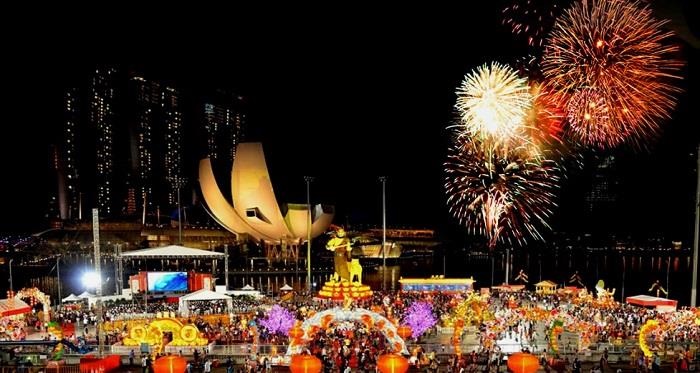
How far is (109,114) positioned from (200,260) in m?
66.3

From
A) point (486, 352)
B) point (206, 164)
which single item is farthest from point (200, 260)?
point (486, 352)

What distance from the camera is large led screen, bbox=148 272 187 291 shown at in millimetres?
30016

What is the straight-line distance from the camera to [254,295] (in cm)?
2945

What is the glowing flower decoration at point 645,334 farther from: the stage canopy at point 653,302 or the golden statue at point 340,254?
the golden statue at point 340,254

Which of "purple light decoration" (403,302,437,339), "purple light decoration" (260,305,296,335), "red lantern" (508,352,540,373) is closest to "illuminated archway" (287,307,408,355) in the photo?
"purple light decoration" (403,302,437,339)

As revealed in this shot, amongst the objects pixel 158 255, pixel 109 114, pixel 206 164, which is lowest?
pixel 158 255

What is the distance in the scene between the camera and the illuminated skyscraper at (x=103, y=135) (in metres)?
117

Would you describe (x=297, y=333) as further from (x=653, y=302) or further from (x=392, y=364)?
(x=653, y=302)

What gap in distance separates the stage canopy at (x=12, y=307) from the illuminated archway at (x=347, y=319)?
11920mm

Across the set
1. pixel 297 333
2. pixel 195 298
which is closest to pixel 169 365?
pixel 297 333

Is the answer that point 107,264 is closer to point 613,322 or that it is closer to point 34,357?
point 34,357

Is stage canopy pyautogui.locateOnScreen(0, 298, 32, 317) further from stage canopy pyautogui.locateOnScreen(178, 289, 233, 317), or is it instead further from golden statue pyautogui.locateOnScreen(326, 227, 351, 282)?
golden statue pyautogui.locateOnScreen(326, 227, 351, 282)

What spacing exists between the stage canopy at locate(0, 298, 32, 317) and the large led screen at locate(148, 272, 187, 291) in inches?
271

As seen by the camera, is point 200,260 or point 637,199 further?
point 637,199
